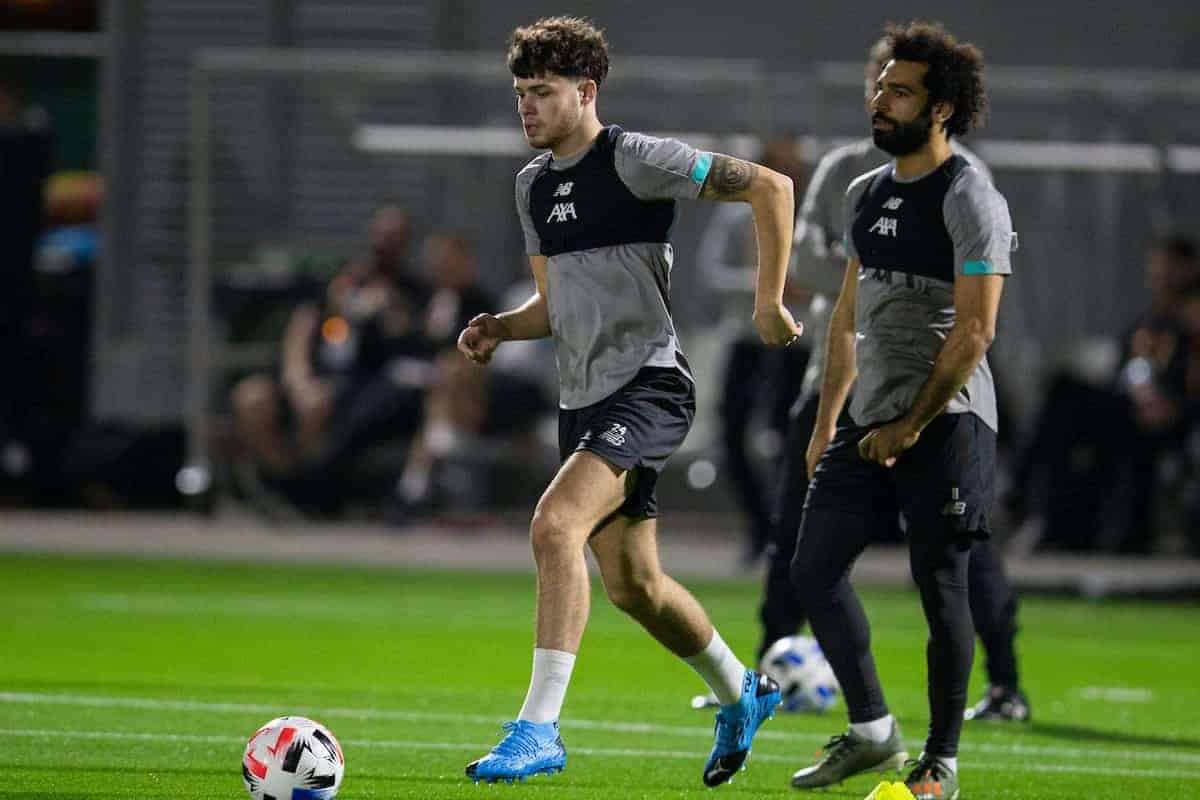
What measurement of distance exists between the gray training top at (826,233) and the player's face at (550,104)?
2131 mm

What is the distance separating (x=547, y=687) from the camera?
683 cm

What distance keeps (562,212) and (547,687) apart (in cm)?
142

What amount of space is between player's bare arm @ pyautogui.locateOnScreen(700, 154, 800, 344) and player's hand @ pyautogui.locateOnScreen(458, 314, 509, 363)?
79 centimetres

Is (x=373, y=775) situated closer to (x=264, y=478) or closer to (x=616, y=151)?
(x=616, y=151)

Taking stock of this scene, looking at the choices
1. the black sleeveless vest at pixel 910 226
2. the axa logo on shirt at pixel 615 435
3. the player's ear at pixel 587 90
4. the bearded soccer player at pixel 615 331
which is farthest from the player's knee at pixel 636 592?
the player's ear at pixel 587 90

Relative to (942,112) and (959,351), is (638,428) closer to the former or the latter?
(959,351)

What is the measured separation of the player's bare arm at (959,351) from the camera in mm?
6715

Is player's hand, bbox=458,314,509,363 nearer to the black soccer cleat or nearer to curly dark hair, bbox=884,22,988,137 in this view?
curly dark hair, bbox=884,22,988,137

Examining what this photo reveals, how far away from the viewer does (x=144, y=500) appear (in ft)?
62.2

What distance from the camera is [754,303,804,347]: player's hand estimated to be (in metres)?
6.82

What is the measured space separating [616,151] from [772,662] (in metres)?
2.74

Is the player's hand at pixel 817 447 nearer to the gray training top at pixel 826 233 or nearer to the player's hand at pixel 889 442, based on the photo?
the player's hand at pixel 889 442

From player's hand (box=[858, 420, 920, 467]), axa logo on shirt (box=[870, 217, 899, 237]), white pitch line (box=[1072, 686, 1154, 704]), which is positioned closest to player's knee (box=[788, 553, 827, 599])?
player's hand (box=[858, 420, 920, 467])

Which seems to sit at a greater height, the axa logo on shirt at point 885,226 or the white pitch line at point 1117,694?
the axa logo on shirt at point 885,226
